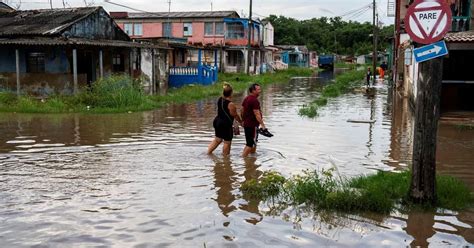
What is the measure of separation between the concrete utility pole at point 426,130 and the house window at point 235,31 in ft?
141

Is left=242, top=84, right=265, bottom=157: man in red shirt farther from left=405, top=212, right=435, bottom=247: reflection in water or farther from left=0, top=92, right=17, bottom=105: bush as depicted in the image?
left=0, top=92, right=17, bottom=105: bush

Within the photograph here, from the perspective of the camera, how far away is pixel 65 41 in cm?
2067

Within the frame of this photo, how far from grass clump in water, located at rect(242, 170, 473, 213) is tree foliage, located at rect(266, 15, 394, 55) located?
8435 cm

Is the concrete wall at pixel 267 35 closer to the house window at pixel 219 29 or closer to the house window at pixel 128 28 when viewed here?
the house window at pixel 219 29

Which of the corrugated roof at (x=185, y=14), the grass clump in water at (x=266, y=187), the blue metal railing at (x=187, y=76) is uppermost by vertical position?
the corrugated roof at (x=185, y=14)

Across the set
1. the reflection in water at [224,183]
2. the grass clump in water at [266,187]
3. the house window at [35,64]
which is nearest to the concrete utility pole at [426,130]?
the grass clump in water at [266,187]

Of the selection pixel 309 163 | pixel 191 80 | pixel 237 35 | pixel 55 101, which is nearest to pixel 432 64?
pixel 309 163

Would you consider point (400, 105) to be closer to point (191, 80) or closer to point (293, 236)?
point (191, 80)

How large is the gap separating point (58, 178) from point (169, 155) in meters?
2.81

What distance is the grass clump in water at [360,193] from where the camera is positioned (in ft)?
22.3

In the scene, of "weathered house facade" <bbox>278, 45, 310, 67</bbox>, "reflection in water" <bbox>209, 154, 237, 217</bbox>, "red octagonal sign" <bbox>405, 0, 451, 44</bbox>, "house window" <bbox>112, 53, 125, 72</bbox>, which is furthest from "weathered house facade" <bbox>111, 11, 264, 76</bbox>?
"red octagonal sign" <bbox>405, 0, 451, 44</bbox>

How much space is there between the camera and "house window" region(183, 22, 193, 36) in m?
48.9

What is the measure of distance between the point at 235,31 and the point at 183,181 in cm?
4153

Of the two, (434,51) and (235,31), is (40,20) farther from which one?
(235,31)
